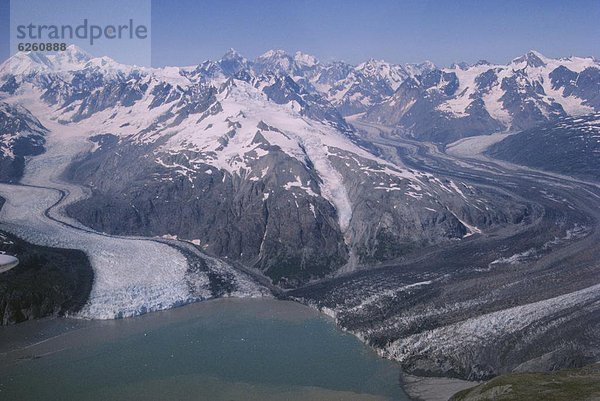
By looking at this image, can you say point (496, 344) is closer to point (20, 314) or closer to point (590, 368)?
→ point (590, 368)

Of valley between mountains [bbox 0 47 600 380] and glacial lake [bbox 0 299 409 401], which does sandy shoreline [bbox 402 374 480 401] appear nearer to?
glacial lake [bbox 0 299 409 401]

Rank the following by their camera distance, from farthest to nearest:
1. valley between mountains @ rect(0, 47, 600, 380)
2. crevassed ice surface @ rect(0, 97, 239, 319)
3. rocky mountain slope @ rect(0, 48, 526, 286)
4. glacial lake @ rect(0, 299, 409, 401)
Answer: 1. rocky mountain slope @ rect(0, 48, 526, 286)
2. crevassed ice surface @ rect(0, 97, 239, 319)
3. valley between mountains @ rect(0, 47, 600, 380)
4. glacial lake @ rect(0, 299, 409, 401)

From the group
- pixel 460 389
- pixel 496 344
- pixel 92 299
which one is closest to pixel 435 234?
pixel 496 344

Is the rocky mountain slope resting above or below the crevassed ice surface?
above

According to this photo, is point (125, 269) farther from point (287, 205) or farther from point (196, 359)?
point (287, 205)

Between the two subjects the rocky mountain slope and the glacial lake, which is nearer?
the glacial lake

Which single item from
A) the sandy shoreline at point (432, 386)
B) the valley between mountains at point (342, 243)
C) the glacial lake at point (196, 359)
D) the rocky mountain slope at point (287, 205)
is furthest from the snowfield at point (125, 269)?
the sandy shoreline at point (432, 386)

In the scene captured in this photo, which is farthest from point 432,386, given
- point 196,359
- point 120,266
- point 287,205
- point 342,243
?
point 287,205

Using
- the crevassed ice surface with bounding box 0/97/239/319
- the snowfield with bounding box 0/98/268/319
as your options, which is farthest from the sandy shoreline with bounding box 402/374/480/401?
the crevassed ice surface with bounding box 0/97/239/319
